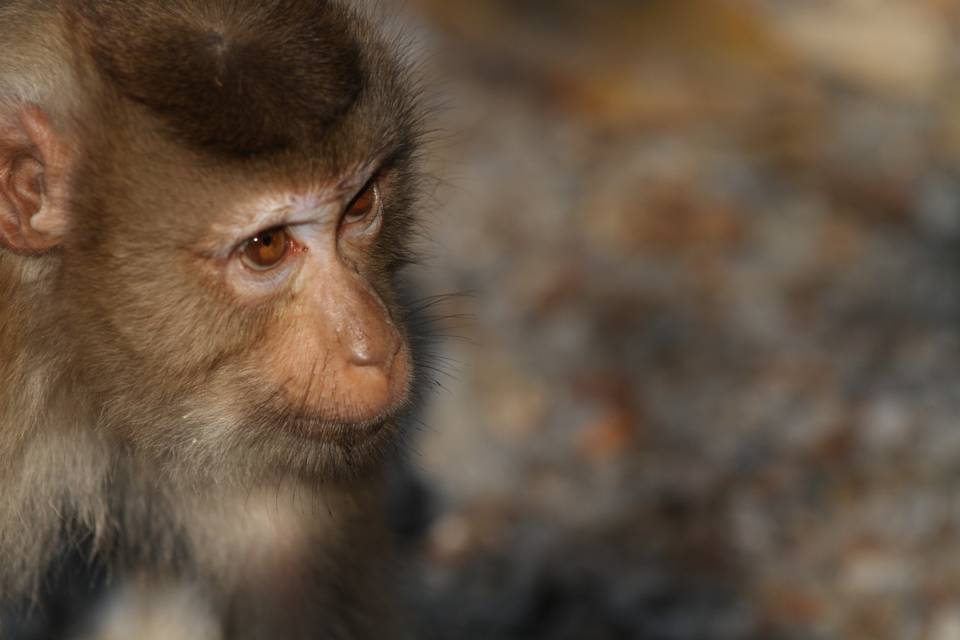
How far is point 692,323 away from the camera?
555 cm

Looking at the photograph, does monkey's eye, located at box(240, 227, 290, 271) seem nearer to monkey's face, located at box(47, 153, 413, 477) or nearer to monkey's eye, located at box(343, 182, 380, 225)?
monkey's face, located at box(47, 153, 413, 477)

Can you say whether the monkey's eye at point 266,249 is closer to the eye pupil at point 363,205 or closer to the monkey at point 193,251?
the monkey at point 193,251

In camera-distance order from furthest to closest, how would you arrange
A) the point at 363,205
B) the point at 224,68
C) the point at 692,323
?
the point at 692,323 < the point at 363,205 < the point at 224,68

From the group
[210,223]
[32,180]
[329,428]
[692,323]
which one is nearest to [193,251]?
[210,223]

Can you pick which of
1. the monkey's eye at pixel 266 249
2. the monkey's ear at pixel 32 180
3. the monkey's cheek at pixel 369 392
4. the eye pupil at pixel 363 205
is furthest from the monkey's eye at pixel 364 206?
the monkey's ear at pixel 32 180

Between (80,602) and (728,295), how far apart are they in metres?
2.83

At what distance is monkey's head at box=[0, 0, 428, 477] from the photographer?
8.82 ft

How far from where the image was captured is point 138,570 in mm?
3676

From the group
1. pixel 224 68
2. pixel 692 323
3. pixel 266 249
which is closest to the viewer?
pixel 224 68

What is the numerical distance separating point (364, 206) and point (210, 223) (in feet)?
1.39

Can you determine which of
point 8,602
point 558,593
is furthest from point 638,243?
point 8,602

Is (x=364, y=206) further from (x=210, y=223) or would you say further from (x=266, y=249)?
(x=210, y=223)

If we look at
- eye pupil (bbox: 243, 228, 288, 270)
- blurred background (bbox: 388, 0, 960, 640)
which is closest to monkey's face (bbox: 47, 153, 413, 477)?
eye pupil (bbox: 243, 228, 288, 270)

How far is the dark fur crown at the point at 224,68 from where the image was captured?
265cm
